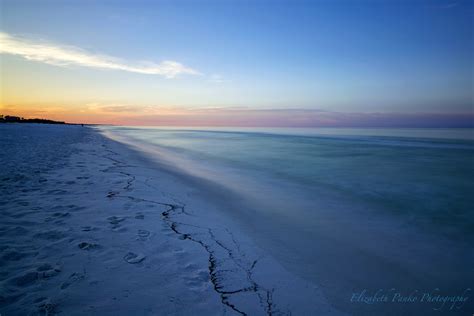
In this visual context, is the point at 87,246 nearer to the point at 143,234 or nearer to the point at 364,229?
the point at 143,234

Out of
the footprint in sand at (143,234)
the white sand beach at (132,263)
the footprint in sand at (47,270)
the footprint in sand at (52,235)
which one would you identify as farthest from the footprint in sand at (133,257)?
the footprint in sand at (52,235)

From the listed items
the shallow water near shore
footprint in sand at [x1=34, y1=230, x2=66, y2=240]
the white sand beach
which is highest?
footprint in sand at [x1=34, y1=230, x2=66, y2=240]

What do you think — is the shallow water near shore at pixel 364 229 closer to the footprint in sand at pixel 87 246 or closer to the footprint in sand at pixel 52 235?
the footprint in sand at pixel 87 246

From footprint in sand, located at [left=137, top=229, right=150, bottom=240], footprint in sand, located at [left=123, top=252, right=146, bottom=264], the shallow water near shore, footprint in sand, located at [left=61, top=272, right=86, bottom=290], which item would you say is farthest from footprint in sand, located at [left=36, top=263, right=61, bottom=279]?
the shallow water near shore

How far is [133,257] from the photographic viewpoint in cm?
316

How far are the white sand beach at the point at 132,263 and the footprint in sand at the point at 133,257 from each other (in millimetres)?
12

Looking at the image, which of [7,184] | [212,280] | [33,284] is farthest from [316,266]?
[7,184]

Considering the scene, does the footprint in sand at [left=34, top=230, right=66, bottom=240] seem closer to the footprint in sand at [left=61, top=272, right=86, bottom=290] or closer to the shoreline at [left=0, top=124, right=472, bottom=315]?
the shoreline at [left=0, top=124, right=472, bottom=315]

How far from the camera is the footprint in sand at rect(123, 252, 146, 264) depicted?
3.07 m

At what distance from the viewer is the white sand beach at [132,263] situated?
239 cm

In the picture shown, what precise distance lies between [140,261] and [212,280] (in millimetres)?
991

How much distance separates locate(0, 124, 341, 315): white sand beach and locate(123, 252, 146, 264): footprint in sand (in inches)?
0.5

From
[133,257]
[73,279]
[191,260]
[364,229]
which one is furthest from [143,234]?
[364,229]

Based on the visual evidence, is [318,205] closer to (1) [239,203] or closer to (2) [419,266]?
(1) [239,203]
